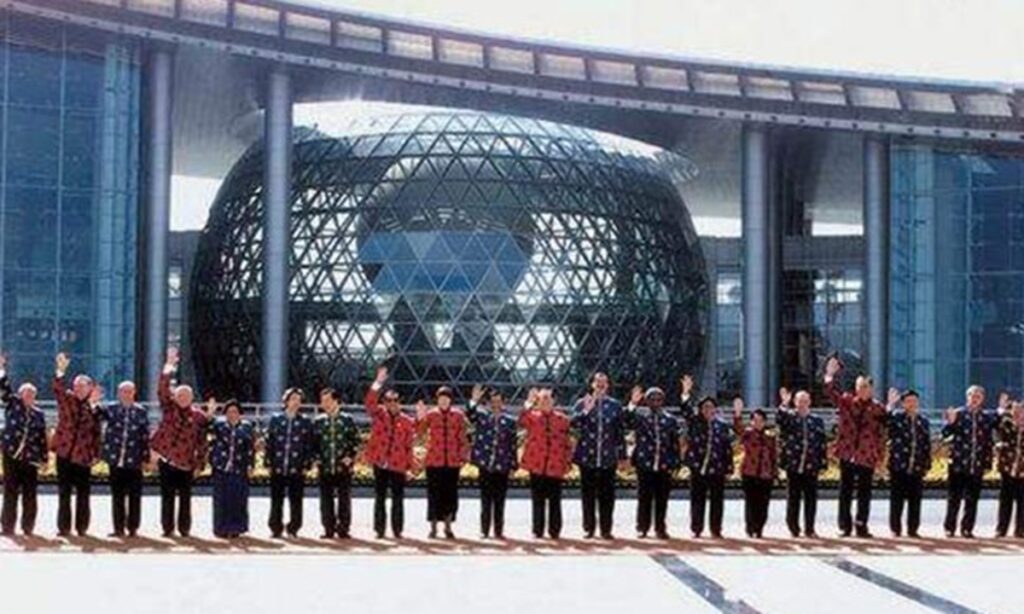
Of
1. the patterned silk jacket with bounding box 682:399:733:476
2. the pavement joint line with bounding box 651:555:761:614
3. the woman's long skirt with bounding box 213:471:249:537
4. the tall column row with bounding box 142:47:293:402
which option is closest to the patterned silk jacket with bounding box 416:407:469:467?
the woman's long skirt with bounding box 213:471:249:537

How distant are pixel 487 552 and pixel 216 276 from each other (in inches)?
1479

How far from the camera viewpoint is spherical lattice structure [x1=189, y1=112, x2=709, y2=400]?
47469 mm

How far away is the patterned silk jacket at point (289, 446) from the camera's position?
59.4 feet

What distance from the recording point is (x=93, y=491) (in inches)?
1002

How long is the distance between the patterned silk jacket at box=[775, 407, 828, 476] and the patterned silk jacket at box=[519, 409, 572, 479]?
2663 mm

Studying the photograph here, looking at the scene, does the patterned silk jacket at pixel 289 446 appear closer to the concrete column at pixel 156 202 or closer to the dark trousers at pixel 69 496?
the dark trousers at pixel 69 496

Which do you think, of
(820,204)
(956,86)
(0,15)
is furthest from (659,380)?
(0,15)

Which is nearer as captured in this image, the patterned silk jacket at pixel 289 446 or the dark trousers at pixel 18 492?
the dark trousers at pixel 18 492

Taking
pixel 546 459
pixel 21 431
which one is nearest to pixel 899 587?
pixel 546 459

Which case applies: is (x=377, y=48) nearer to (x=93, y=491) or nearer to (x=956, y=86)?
(x=956, y=86)

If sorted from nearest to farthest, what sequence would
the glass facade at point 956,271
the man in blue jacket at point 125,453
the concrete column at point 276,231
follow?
the man in blue jacket at point 125,453 → the concrete column at point 276,231 → the glass facade at point 956,271

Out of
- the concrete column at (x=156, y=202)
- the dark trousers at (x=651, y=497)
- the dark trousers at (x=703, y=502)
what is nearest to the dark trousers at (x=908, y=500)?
the dark trousers at (x=703, y=502)

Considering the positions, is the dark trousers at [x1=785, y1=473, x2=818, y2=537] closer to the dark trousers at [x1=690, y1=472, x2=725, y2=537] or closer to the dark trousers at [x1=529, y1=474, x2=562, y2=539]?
the dark trousers at [x1=690, y1=472, x2=725, y2=537]

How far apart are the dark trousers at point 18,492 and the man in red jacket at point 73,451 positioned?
1.01 feet
